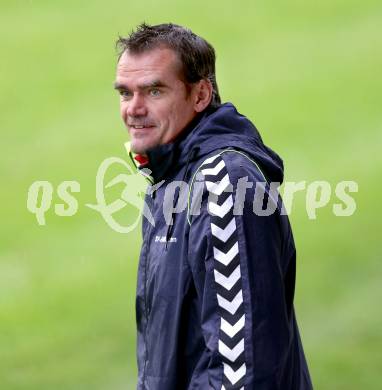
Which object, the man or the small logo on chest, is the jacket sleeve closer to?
the man

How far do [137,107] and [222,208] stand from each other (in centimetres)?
41

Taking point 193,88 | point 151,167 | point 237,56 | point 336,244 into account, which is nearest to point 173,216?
point 151,167

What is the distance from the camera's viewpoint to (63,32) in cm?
449

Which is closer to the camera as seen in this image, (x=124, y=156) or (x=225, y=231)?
(x=225, y=231)

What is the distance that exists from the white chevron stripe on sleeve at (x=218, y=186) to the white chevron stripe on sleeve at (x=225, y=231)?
0.22 ft

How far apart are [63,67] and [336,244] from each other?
4.83 ft

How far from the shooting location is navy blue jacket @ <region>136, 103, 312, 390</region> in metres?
1.93

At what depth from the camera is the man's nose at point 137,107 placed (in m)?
2.25

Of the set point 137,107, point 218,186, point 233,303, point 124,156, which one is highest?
point 124,156

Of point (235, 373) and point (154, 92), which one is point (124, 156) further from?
point (235, 373)

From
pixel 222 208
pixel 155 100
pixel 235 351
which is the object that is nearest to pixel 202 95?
pixel 155 100

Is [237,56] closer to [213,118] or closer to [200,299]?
[213,118]

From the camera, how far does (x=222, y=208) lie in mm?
1955

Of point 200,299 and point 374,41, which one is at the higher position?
point 374,41
